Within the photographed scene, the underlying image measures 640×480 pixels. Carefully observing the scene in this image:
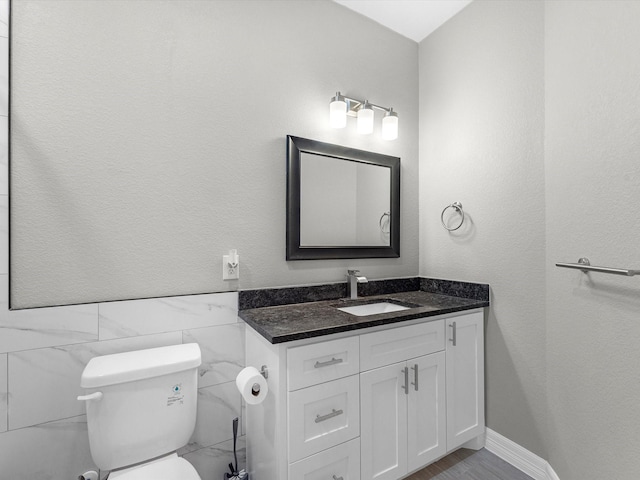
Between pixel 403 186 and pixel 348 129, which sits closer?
pixel 348 129

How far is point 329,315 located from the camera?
4.79 feet

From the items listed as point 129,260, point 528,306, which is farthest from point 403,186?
point 129,260

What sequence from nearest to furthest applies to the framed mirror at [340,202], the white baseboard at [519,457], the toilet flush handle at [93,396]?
the toilet flush handle at [93,396] → the white baseboard at [519,457] → the framed mirror at [340,202]

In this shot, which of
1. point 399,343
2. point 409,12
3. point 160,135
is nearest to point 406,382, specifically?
point 399,343

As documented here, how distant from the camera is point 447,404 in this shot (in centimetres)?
160

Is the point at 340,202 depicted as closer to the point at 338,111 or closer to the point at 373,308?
the point at 338,111

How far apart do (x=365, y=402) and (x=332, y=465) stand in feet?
0.87

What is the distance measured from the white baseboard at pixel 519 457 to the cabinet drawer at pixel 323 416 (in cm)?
98

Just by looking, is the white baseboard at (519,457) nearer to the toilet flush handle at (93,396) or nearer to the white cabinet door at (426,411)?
the white cabinet door at (426,411)

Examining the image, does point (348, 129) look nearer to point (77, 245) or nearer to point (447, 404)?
point (77, 245)

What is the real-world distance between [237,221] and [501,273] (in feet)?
4.72

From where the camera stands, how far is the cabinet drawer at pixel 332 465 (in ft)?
3.86

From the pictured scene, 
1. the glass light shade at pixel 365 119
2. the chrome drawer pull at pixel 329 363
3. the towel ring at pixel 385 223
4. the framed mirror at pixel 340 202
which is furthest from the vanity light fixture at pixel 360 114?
the chrome drawer pull at pixel 329 363

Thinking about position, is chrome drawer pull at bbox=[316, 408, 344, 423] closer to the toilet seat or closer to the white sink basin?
the toilet seat
